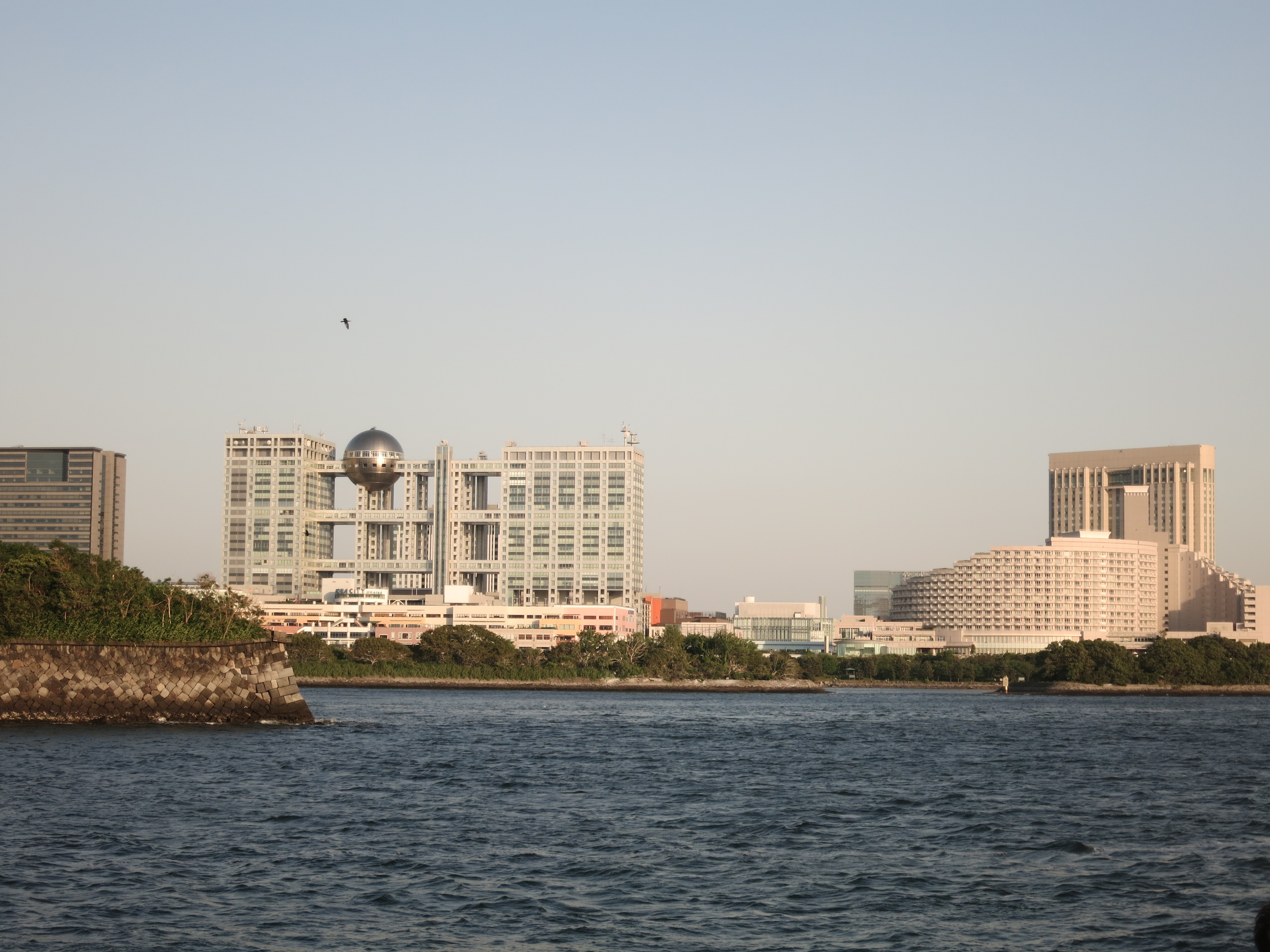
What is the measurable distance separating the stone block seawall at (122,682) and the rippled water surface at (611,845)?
3855mm

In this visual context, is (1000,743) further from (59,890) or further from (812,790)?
(59,890)

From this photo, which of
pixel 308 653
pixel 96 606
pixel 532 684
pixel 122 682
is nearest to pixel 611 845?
pixel 122 682

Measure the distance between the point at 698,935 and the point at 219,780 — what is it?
91.8ft

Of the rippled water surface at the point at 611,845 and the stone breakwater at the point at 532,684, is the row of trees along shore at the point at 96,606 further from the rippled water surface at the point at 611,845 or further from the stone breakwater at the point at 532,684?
the stone breakwater at the point at 532,684

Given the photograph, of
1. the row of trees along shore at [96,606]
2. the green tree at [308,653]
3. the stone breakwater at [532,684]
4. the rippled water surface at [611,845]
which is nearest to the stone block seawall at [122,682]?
the row of trees along shore at [96,606]

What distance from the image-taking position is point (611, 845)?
124 feet

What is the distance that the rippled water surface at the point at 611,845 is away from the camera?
2725 centimetres

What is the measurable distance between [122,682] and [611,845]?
44.8 m

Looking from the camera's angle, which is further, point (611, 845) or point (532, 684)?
point (532, 684)

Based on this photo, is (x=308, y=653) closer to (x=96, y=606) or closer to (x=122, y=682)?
(x=96, y=606)

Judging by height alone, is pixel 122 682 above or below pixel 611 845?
above

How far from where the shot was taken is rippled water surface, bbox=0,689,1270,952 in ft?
89.4

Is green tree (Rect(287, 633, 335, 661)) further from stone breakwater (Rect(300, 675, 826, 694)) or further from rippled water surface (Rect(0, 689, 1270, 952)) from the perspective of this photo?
rippled water surface (Rect(0, 689, 1270, 952))

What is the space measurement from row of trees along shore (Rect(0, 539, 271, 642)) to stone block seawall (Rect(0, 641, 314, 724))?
2.57 m
